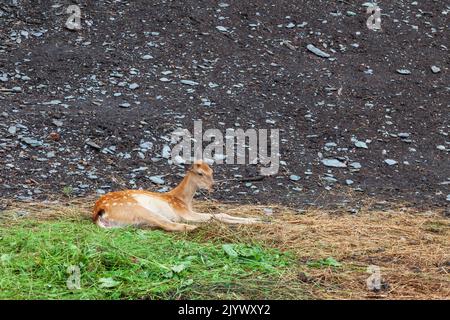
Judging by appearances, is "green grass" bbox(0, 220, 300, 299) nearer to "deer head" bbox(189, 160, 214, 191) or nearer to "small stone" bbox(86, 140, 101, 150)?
"deer head" bbox(189, 160, 214, 191)

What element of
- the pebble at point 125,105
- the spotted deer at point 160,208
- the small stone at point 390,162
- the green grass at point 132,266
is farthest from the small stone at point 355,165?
the green grass at point 132,266

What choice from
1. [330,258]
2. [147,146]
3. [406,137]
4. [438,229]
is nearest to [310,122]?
[406,137]

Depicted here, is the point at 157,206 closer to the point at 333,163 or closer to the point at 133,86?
the point at 333,163

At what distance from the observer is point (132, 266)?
6.73 metres

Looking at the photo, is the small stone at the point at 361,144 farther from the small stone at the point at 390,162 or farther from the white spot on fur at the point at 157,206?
the white spot on fur at the point at 157,206

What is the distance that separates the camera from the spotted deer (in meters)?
8.32

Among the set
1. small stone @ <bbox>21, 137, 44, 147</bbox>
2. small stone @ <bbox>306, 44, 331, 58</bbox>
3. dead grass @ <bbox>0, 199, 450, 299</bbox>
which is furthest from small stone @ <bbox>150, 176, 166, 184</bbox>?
small stone @ <bbox>306, 44, 331, 58</bbox>

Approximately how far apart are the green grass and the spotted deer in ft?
1.57

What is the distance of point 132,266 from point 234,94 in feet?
19.6

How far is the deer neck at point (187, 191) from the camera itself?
9125 mm

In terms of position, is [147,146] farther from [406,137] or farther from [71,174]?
[406,137]

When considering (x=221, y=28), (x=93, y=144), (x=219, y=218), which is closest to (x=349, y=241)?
(x=219, y=218)

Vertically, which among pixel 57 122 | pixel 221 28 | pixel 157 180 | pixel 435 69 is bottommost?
pixel 157 180

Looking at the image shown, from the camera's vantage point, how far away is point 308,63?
1331 cm
